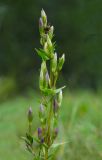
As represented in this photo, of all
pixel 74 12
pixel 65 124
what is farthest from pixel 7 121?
pixel 74 12

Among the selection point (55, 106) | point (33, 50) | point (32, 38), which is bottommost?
point (33, 50)

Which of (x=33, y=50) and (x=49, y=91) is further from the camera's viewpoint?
(x=33, y=50)

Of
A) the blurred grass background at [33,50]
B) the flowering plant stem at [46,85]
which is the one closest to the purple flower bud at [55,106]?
the flowering plant stem at [46,85]

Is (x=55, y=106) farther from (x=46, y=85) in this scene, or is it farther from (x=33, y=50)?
(x=33, y=50)

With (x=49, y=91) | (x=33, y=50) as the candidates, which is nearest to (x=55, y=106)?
(x=49, y=91)

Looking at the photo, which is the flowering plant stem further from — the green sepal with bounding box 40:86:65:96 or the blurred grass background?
the blurred grass background

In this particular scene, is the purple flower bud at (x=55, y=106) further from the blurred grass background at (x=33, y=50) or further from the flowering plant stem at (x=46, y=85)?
the blurred grass background at (x=33, y=50)

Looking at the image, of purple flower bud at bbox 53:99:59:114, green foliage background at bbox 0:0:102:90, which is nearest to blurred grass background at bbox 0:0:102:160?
green foliage background at bbox 0:0:102:90

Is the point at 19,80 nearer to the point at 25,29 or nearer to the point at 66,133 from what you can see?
the point at 25,29

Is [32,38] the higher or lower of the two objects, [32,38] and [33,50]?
the higher

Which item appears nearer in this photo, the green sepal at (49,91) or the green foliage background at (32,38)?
the green sepal at (49,91)

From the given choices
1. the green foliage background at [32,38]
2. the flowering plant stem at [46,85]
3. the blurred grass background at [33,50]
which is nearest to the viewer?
the flowering plant stem at [46,85]
